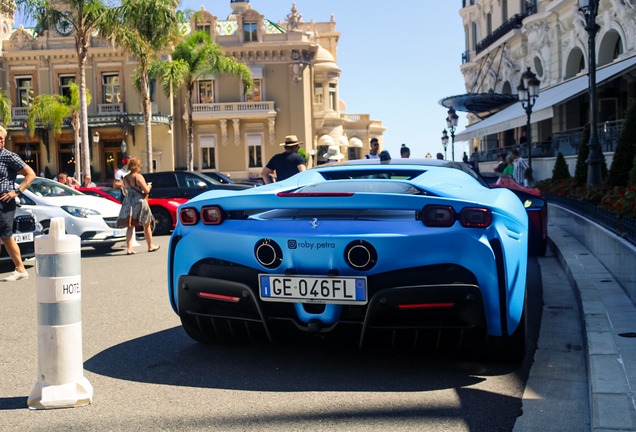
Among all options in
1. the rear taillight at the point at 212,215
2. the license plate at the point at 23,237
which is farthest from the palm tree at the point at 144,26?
the rear taillight at the point at 212,215

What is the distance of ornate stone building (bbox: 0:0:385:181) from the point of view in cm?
4372

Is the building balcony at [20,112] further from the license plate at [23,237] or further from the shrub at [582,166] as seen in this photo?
the license plate at [23,237]

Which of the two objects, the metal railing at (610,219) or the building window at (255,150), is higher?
the building window at (255,150)

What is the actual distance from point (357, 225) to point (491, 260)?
2.43ft

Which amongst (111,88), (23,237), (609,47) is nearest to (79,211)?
(23,237)

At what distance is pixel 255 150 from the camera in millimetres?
47250

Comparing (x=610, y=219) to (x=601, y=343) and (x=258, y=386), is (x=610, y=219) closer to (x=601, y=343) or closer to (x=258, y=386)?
(x=601, y=343)

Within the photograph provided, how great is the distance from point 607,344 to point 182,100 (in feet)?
146

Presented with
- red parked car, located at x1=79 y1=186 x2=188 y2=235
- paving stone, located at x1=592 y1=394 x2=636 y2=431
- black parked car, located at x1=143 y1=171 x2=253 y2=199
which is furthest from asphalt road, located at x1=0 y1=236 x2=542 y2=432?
black parked car, located at x1=143 y1=171 x2=253 y2=199

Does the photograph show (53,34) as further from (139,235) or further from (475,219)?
(475,219)

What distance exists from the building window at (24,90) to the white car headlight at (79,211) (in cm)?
3696

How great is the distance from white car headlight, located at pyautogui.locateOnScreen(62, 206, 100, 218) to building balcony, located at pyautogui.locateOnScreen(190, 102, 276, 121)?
116 ft

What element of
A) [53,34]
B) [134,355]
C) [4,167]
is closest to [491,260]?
[134,355]

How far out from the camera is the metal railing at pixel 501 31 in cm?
3495
